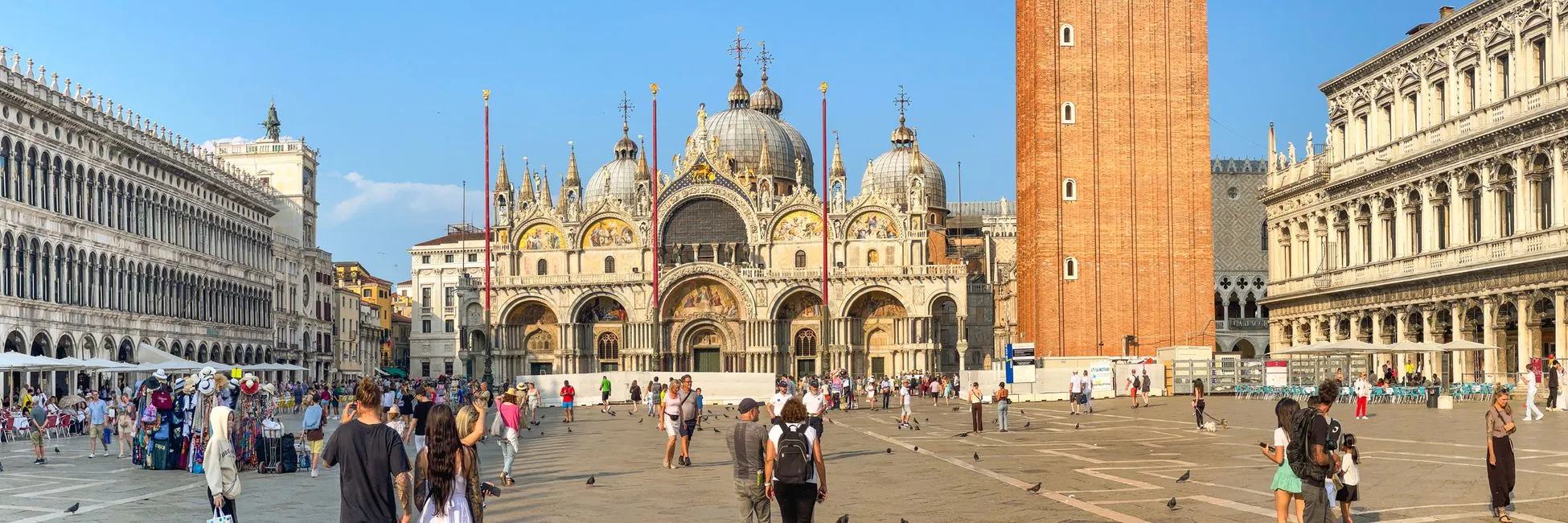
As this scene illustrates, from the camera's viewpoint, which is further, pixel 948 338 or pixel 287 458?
pixel 948 338

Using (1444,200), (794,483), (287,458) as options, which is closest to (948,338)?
(1444,200)

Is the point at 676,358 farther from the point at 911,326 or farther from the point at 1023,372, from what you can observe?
the point at 1023,372

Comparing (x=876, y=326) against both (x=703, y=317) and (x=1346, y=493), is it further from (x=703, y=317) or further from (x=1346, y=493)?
(x=1346, y=493)

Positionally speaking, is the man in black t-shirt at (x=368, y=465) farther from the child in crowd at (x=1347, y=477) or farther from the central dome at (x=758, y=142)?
the central dome at (x=758, y=142)

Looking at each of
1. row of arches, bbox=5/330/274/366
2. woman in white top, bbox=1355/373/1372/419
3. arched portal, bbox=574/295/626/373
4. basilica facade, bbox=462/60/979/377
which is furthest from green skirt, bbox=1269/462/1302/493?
arched portal, bbox=574/295/626/373

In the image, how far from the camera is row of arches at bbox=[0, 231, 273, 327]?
45.0 meters

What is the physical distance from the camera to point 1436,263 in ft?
148

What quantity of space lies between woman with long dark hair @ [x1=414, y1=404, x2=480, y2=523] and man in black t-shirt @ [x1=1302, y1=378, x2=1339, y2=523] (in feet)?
19.9

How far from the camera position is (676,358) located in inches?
3238

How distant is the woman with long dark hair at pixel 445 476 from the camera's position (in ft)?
33.5

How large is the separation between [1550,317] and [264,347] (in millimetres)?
51234

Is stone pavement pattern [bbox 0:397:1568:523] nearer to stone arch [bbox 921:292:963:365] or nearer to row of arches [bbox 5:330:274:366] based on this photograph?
row of arches [bbox 5:330:274:366]

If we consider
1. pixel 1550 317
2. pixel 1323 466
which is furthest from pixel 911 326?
pixel 1323 466

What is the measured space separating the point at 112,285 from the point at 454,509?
46032 mm
